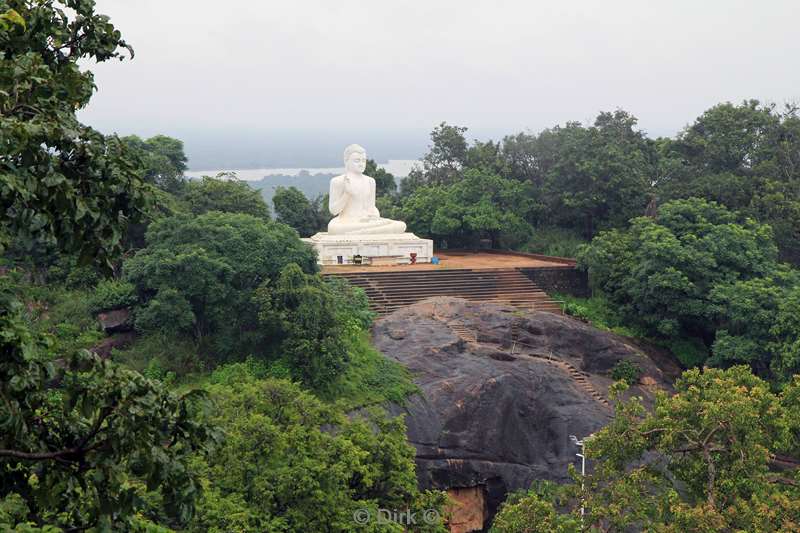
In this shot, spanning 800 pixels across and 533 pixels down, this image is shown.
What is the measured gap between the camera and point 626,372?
2250 centimetres

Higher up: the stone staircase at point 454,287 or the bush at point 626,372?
the stone staircase at point 454,287

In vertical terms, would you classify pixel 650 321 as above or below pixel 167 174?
below

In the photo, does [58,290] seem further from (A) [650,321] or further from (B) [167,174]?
(A) [650,321]

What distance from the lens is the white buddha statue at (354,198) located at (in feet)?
99.0

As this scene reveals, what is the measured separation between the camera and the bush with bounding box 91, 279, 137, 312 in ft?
→ 70.5

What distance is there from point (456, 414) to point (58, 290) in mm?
10493

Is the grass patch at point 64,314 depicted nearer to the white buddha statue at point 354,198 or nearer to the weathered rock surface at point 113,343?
the weathered rock surface at point 113,343

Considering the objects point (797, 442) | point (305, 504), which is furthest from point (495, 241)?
point (305, 504)

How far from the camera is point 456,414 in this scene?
770 inches

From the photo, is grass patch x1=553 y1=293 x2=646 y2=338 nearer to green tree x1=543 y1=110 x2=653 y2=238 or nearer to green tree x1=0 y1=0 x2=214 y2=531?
green tree x1=543 y1=110 x2=653 y2=238

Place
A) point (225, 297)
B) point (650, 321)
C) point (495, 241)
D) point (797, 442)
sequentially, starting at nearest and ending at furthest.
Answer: point (797, 442), point (225, 297), point (650, 321), point (495, 241)

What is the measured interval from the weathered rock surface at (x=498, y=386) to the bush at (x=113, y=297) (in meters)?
5.85

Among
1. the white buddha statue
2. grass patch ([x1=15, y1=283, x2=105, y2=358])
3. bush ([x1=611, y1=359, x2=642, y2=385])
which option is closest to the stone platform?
the white buddha statue

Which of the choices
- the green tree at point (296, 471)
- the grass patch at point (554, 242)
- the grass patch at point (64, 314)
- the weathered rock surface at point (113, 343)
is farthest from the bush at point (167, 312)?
the grass patch at point (554, 242)
